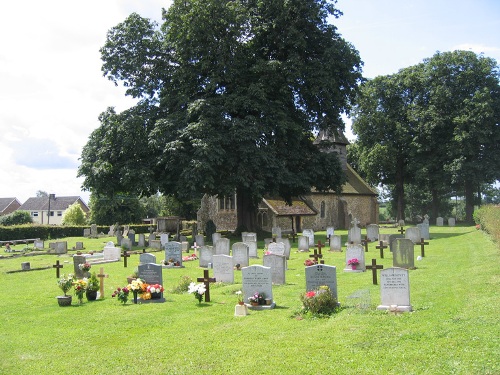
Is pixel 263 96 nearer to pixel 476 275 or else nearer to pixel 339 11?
pixel 339 11

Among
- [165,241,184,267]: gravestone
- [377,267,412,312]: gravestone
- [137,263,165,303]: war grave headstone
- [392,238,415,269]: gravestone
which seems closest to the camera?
[377,267,412,312]: gravestone

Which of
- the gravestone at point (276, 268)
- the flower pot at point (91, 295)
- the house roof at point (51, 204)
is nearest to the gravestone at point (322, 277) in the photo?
the gravestone at point (276, 268)

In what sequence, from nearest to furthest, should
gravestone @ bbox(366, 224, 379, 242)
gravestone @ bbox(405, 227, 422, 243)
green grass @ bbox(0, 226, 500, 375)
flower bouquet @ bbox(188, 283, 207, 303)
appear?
green grass @ bbox(0, 226, 500, 375)
flower bouquet @ bbox(188, 283, 207, 303)
gravestone @ bbox(405, 227, 422, 243)
gravestone @ bbox(366, 224, 379, 242)

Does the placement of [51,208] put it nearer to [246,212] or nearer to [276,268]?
[246,212]

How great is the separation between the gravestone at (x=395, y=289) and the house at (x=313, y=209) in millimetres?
27752

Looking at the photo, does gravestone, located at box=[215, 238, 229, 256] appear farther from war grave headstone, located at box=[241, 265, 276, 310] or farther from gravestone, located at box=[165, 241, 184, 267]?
war grave headstone, located at box=[241, 265, 276, 310]

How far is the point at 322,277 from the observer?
1216 cm

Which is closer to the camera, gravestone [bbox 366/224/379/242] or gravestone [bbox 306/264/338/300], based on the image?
gravestone [bbox 306/264/338/300]

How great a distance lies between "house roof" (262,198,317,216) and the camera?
142ft

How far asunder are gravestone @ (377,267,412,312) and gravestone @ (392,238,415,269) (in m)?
6.96

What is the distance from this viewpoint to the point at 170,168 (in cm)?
3134

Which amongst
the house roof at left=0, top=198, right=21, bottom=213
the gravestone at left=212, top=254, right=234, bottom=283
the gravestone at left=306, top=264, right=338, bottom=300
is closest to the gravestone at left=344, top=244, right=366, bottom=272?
the gravestone at left=212, top=254, right=234, bottom=283

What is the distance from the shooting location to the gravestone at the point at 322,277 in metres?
12.0

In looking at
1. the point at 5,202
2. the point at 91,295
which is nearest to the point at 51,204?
the point at 5,202
